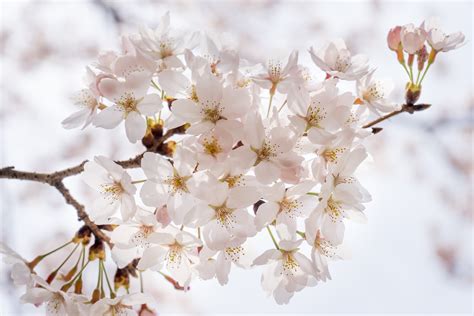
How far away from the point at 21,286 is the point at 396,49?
1428mm

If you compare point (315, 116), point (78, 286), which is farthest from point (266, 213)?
point (78, 286)

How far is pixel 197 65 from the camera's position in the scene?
4.51 ft

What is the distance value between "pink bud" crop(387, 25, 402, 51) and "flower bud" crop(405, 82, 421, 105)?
19cm

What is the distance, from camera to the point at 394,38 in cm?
170

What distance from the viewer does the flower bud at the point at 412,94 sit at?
1.57m

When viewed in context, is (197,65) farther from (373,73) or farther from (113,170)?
(373,73)

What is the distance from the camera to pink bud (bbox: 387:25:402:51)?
1.69 meters

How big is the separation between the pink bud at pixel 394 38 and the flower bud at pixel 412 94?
188 millimetres

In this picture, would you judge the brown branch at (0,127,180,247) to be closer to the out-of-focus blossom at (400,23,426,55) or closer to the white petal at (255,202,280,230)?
the white petal at (255,202,280,230)

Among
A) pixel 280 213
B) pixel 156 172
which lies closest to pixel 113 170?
pixel 156 172

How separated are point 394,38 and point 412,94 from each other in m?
0.24

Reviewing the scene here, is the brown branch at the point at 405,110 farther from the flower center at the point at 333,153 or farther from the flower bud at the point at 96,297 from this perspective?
the flower bud at the point at 96,297

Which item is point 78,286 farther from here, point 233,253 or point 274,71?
point 274,71

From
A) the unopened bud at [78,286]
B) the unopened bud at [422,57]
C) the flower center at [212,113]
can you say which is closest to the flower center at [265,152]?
the flower center at [212,113]
